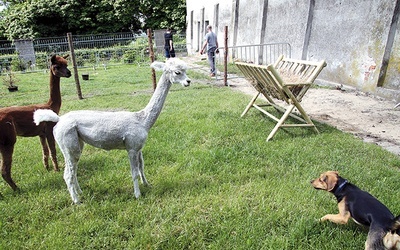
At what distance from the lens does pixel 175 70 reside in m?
2.91

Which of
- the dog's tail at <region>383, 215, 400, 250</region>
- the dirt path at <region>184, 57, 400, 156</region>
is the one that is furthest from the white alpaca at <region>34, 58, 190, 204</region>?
the dirt path at <region>184, 57, 400, 156</region>

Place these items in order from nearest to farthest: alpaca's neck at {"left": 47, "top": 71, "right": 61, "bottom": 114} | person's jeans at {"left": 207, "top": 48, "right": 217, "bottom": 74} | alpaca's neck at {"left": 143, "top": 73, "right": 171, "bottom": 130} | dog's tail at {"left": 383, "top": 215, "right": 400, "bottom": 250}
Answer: dog's tail at {"left": 383, "top": 215, "right": 400, "bottom": 250} → alpaca's neck at {"left": 143, "top": 73, "right": 171, "bottom": 130} → alpaca's neck at {"left": 47, "top": 71, "right": 61, "bottom": 114} → person's jeans at {"left": 207, "top": 48, "right": 217, "bottom": 74}

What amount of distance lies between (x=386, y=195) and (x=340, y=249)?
3.66ft

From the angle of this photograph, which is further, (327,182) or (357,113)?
(357,113)

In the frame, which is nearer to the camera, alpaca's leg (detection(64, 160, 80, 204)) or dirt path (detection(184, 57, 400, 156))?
alpaca's leg (detection(64, 160, 80, 204))

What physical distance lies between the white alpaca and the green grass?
36 centimetres

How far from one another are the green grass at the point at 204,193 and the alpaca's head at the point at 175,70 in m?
1.24

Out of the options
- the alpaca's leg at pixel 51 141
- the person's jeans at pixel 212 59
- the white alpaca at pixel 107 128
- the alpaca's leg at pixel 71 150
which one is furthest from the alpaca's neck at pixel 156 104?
the person's jeans at pixel 212 59

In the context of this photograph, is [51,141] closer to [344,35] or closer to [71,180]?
[71,180]

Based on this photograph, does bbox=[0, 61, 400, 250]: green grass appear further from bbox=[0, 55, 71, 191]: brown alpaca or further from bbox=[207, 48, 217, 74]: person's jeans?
bbox=[207, 48, 217, 74]: person's jeans

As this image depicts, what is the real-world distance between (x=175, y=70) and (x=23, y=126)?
2064 mm

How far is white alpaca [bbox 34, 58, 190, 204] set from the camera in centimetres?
284

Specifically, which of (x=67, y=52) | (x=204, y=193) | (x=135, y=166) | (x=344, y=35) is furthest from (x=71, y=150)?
(x=67, y=52)

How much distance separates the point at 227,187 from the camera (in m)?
3.26
